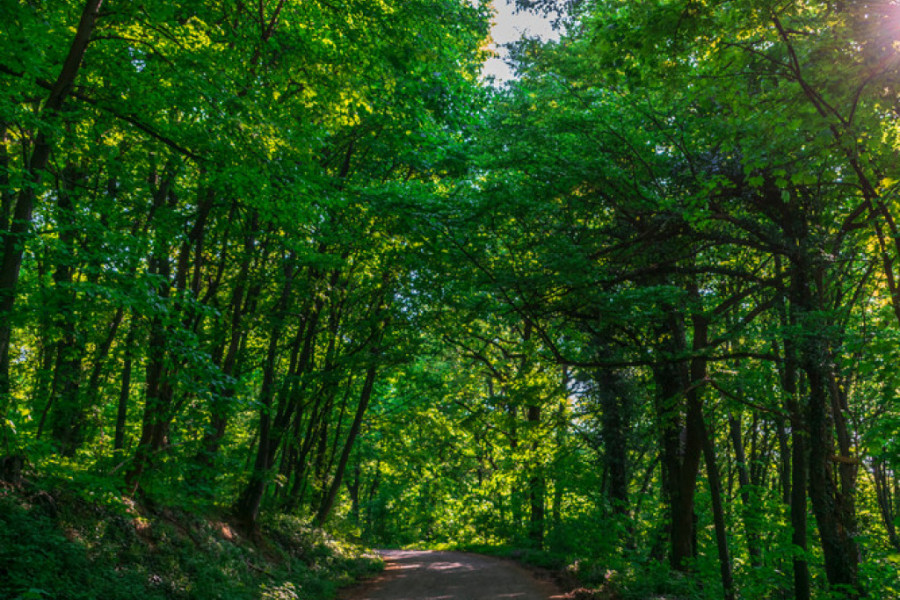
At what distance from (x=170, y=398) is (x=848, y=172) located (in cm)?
1034

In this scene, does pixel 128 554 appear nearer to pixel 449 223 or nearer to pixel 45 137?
pixel 45 137

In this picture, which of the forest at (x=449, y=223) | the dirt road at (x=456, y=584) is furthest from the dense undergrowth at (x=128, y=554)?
the dirt road at (x=456, y=584)

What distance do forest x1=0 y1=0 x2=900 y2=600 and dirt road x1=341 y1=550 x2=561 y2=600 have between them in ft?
4.91

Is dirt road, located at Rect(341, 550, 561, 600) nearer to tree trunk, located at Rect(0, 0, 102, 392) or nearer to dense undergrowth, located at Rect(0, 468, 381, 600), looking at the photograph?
dense undergrowth, located at Rect(0, 468, 381, 600)

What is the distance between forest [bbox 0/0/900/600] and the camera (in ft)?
18.4

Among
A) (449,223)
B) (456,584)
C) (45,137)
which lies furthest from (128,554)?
(456,584)

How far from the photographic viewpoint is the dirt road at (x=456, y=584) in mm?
11211

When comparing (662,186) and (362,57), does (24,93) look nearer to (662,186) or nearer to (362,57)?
(362,57)

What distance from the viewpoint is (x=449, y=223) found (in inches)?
360

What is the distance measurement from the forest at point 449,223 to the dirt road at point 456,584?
4.91ft

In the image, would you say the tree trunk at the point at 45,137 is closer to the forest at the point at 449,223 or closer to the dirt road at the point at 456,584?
the forest at the point at 449,223

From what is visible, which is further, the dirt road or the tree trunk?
the dirt road

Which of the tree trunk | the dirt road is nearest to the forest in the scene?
the tree trunk

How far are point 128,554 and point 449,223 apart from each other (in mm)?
6879
